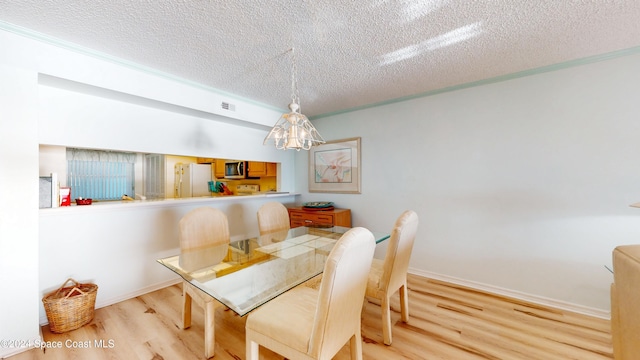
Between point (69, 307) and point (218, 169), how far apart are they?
3.27m

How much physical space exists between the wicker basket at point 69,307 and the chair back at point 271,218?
59.7 inches

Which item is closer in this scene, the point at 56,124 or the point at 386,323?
the point at 386,323

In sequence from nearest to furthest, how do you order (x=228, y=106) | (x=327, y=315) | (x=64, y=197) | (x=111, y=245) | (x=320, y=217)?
1. (x=327, y=315)
2. (x=64, y=197)
3. (x=111, y=245)
4. (x=228, y=106)
5. (x=320, y=217)

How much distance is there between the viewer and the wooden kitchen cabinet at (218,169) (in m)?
4.81

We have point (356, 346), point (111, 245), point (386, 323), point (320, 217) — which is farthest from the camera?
point (320, 217)

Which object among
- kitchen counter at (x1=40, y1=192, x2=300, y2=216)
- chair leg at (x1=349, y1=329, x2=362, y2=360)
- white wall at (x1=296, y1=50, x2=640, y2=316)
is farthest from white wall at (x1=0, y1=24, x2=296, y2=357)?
white wall at (x1=296, y1=50, x2=640, y2=316)

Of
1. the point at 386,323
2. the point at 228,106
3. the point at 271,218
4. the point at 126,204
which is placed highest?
the point at 228,106

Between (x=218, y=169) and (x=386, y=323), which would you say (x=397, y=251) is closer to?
(x=386, y=323)

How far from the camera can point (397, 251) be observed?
5.54 ft

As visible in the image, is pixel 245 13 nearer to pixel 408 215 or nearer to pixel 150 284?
pixel 408 215

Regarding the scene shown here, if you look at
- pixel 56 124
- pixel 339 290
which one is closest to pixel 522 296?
pixel 339 290

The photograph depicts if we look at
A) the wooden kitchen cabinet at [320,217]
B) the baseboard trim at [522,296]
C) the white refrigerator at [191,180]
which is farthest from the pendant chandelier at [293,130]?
the white refrigerator at [191,180]

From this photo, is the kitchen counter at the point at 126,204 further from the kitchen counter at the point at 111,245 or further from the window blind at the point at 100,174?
the window blind at the point at 100,174

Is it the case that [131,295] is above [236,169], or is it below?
below
